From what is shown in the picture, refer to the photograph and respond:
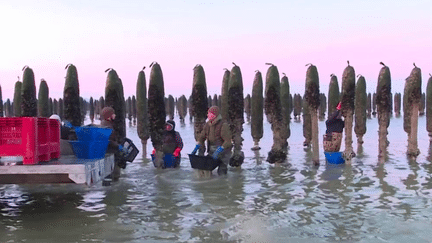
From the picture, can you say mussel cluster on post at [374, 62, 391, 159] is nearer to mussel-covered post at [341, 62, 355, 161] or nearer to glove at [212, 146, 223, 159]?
mussel-covered post at [341, 62, 355, 161]

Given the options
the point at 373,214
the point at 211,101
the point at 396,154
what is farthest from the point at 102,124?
the point at 211,101

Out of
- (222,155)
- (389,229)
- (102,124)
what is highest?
(102,124)

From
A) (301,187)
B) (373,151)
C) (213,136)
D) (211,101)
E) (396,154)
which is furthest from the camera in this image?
(211,101)

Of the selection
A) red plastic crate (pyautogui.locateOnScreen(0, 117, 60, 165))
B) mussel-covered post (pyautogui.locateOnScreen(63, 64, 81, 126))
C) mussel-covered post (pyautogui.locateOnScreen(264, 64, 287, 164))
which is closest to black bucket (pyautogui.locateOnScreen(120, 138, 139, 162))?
mussel-covered post (pyautogui.locateOnScreen(63, 64, 81, 126))

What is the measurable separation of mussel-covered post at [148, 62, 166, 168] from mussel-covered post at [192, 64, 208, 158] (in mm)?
919

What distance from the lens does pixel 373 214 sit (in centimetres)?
891

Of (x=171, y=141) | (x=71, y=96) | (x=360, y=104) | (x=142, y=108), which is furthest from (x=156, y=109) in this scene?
(x=360, y=104)

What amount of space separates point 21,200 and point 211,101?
41.8 m

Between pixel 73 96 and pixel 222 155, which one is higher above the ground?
pixel 73 96

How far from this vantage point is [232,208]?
9.52 metres

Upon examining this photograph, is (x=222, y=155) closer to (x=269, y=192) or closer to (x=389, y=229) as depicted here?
(x=269, y=192)

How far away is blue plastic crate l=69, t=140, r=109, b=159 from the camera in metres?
9.71

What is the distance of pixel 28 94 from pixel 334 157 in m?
9.43

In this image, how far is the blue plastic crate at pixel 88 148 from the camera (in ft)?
31.9
